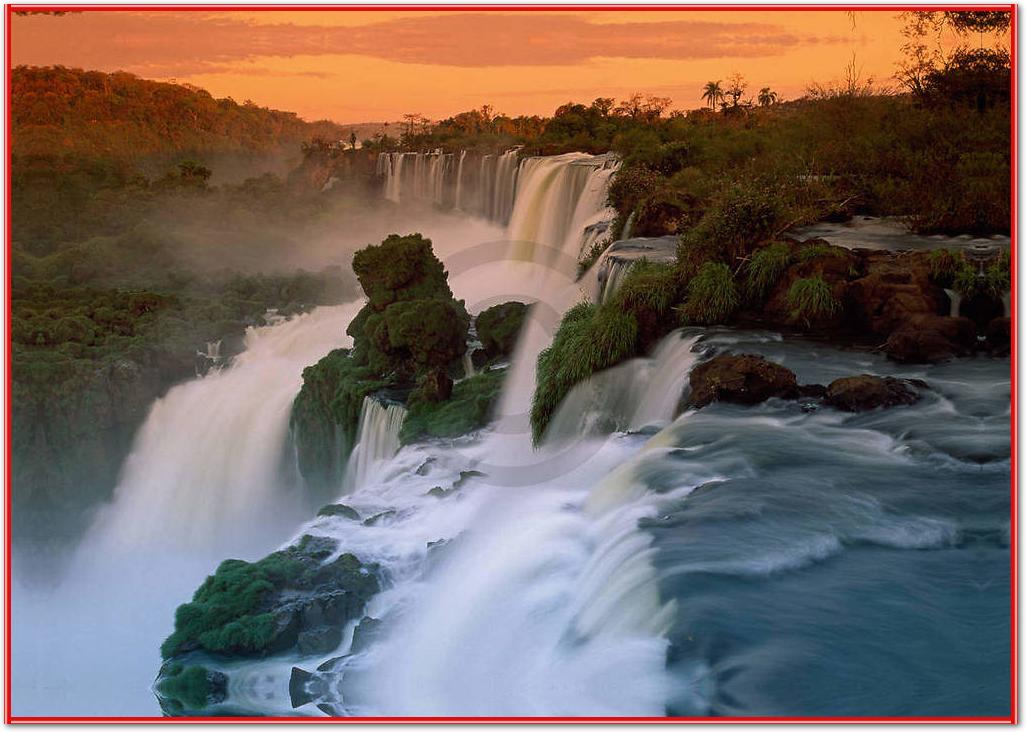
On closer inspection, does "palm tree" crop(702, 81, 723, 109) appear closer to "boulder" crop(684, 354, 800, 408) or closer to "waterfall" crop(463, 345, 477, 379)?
"waterfall" crop(463, 345, 477, 379)

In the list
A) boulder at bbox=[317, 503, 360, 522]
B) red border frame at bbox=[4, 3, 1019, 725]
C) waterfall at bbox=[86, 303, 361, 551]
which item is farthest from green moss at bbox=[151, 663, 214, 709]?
waterfall at bbox=[86, 303, 361, 551]

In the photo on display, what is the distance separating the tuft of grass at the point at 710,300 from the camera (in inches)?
336

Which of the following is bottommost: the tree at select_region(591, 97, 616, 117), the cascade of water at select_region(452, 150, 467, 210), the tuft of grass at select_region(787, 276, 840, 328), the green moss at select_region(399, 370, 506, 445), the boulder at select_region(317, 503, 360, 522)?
the boulder at select_region(317, 503, 360, 522)

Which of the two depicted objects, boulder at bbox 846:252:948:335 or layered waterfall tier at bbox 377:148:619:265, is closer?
boulder at bbox 846:252:948:335

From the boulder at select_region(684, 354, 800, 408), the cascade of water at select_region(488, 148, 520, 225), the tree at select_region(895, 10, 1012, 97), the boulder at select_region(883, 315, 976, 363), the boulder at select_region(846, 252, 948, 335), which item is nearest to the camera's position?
the boulder at select_region(684, 354, 800, 408)

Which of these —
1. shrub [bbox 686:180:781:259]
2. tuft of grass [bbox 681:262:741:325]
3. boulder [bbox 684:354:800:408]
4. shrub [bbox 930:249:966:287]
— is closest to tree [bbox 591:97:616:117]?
shrub [bbox 686:180:781:259]

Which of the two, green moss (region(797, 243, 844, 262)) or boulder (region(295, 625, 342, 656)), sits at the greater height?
green moss (region(797, 243, 844, 262))

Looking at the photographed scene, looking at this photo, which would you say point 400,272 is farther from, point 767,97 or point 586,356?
point 767,97

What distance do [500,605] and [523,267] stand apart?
31.4ft

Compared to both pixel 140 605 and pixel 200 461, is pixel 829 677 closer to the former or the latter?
pixel 140 605

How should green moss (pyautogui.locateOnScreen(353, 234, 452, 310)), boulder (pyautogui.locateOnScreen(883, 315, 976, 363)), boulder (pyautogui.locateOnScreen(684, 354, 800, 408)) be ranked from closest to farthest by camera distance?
boulder (pyautogui.locateOnScreen(684, 354, 800, 408)) → boulder (pyautogui.locateOnScreen(883, 315, 976, 363)) → green moss (pyautogui.locateOnScreen(353, 234, 452, 310))

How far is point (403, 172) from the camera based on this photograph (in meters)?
20.9

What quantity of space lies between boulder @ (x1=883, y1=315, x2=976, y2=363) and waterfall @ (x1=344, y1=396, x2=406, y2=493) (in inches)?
176

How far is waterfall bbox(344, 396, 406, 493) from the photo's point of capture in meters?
10.2
